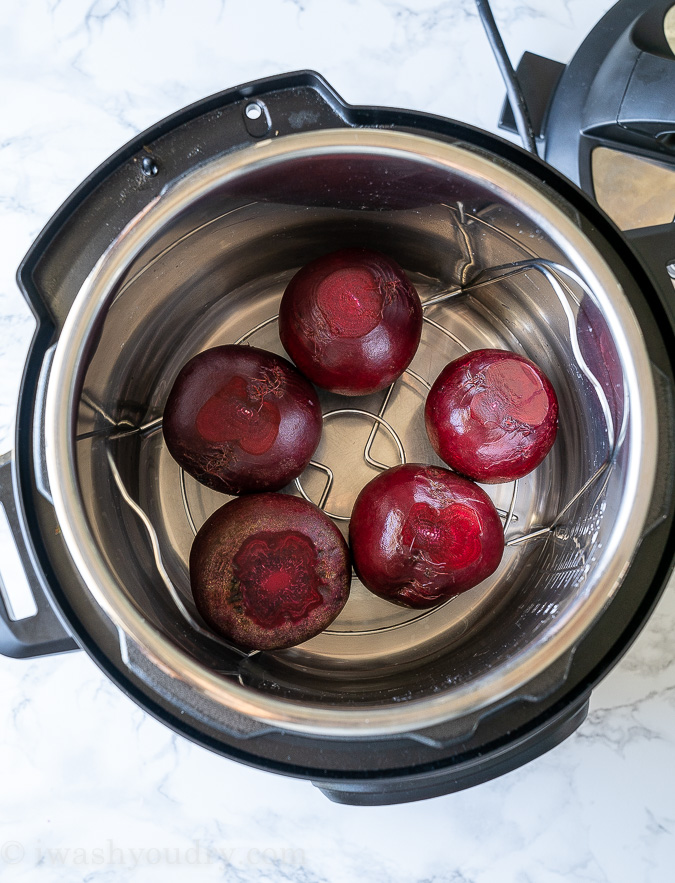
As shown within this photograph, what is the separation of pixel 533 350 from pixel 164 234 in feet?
1.41

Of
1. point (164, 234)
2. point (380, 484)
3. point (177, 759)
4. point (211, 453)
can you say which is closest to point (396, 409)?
point (380, 484)

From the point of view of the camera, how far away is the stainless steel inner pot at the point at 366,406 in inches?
22.2

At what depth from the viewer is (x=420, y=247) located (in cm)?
79

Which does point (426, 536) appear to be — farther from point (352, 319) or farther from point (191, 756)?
point (191, 756)

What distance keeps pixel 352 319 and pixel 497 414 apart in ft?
0.56

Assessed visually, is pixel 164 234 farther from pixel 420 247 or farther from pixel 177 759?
pixel 177 759

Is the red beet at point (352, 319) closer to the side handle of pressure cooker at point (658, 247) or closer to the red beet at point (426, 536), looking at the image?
the red beet at point (426, 536)

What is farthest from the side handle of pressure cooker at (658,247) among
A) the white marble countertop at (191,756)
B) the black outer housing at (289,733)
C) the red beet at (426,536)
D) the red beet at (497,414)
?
the white marble countertop at (191,756)

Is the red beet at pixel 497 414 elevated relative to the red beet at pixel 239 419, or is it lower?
elevated

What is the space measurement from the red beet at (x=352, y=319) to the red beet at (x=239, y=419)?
41 millimetres

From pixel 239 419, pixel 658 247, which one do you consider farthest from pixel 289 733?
pixel 658 247

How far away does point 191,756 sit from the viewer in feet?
2.95

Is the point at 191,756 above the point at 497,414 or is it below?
below

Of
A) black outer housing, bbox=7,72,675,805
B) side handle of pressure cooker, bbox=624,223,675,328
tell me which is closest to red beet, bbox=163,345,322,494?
black outer housing, bbox=7,72,675,805
